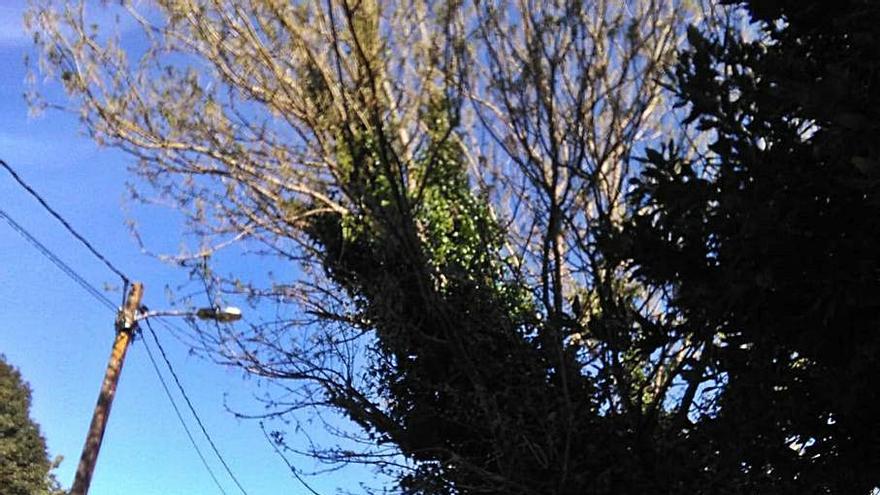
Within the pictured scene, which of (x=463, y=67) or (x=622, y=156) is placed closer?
(x=463, y=67)

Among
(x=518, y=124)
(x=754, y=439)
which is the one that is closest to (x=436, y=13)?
(x=518, y=124)

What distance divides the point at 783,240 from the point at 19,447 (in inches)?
980

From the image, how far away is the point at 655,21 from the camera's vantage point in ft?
20.5

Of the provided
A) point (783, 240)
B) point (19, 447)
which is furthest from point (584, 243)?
point (19, 447)

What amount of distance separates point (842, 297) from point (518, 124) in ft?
7.95

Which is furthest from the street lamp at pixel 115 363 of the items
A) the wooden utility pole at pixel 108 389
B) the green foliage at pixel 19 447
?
the green foliage at pixel 19 447

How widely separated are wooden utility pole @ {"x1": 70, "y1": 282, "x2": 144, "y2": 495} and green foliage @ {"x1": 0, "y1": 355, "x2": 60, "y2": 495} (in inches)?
668

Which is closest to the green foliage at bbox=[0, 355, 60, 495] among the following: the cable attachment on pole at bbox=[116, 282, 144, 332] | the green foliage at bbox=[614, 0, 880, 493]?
the cable attachment on pole at bbox=[116, 282, 144, 332]

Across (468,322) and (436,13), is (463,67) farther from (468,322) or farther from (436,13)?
(468,322)

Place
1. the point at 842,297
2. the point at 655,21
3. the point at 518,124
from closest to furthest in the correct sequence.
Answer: the point at 842,297 < the point at 518,124 < the point at 655,21

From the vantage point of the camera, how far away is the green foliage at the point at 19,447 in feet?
76.2

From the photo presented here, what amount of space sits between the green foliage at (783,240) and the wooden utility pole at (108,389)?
585 centimetres

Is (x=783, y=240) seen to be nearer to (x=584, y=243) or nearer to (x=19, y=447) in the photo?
(x=584, y=243)

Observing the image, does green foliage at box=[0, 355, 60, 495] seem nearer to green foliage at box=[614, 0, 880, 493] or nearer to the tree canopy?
the tree canopy
